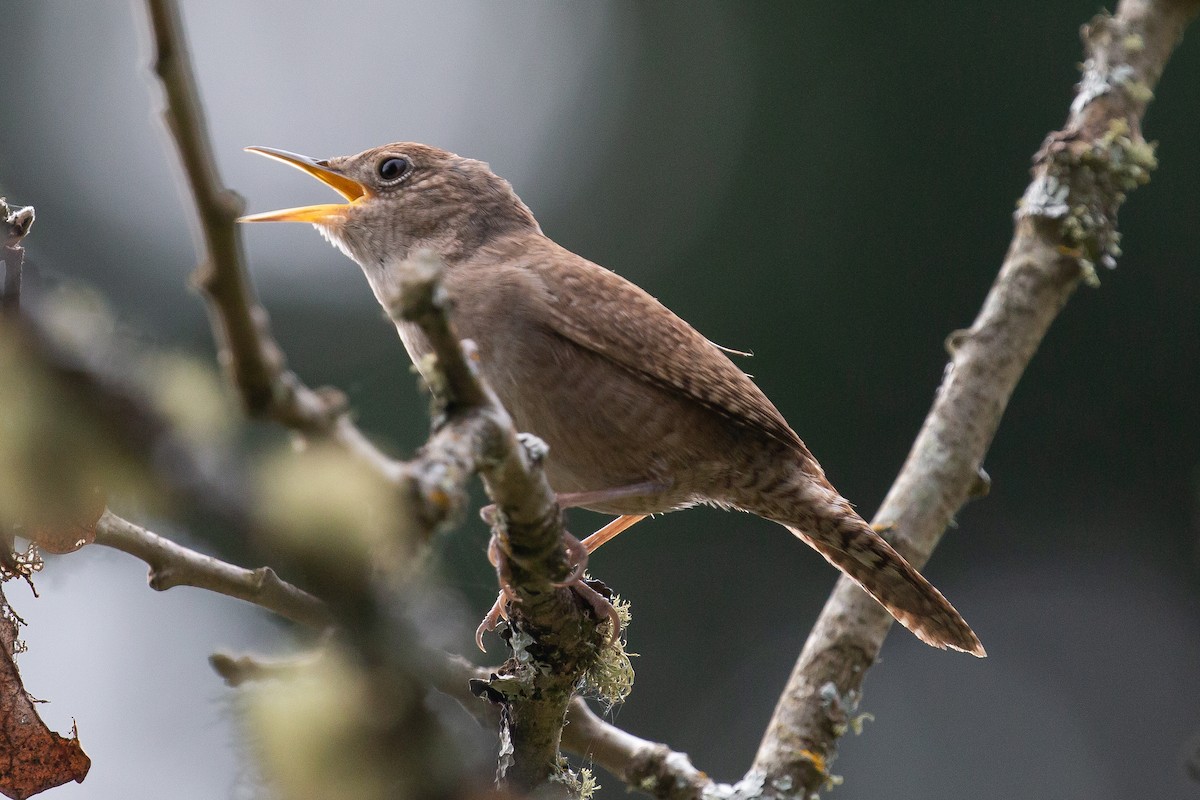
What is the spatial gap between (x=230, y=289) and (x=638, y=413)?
2.08 metres

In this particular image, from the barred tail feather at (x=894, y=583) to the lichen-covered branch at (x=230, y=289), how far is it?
7.00 feet

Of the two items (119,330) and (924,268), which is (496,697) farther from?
(924,268)

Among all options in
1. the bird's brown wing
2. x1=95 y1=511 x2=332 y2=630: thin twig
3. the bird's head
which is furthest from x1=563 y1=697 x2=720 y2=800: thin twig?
the bird's head

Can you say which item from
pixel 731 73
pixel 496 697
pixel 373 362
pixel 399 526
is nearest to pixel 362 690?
pixel 399 526

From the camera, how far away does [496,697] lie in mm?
1922

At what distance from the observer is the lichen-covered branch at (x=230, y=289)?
658 millimetres

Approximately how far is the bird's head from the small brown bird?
0.14 m

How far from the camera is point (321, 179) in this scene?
3.43m

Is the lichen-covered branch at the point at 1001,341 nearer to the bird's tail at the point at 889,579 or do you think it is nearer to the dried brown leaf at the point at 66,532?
the bird's tail at the point at 889,579

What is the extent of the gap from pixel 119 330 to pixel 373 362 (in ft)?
15.4

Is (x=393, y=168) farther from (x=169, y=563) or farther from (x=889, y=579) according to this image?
(x=169, y=563)

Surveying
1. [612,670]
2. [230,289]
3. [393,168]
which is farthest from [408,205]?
[230,289]

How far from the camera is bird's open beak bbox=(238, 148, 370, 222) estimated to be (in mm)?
2910

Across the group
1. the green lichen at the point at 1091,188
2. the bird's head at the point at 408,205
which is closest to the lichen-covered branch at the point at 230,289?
the bird's head at the point at 408,205
